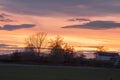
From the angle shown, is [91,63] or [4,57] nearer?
[91,63]

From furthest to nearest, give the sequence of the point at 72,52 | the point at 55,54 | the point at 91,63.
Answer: the point at 72,52 → the point at 55,54 → the point at 91,63

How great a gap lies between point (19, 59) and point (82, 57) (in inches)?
344

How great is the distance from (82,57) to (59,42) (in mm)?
14008

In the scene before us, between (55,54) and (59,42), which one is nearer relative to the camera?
(55,54)

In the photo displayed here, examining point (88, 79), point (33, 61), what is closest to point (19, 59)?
point (33, 61)

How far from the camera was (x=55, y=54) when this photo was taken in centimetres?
6078

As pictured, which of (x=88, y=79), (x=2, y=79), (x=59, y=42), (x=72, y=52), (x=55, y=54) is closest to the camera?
(x=2, y=79)

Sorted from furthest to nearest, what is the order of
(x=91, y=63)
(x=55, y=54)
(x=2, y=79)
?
(x=55, y=54)
(x=91, y=63)
(x=2, y=79)

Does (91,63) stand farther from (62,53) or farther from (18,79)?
(18,79)

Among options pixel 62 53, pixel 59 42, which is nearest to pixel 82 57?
pixel 62 53

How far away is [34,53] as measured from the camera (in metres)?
63.1

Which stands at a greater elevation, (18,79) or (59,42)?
(59,42)

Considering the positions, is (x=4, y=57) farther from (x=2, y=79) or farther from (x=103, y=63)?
(x=2, y=79)

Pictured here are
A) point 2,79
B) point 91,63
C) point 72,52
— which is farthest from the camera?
point 72,52
